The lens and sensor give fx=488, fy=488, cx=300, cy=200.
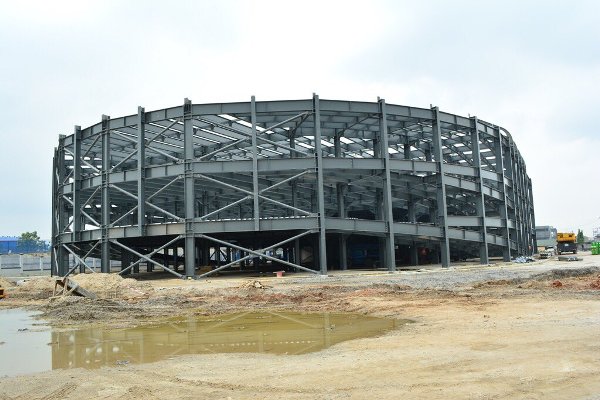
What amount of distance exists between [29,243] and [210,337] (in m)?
97.4

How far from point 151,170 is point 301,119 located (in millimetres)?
9486

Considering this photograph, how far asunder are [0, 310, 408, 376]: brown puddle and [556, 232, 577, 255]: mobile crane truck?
46.2 m

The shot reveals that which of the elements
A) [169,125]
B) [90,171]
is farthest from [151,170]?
[90,171]

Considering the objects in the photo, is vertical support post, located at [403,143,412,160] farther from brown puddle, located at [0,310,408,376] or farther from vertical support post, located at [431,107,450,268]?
brown puddle, located at [0,310,408,376]

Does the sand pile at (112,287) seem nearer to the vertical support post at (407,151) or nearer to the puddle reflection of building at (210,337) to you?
the puddle reflection of building at (210,337)

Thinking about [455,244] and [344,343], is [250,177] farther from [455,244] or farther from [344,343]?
[344,343]

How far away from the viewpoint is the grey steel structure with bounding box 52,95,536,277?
27672 mm

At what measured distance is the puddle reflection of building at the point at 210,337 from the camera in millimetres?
7816

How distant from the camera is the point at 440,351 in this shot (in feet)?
22.9

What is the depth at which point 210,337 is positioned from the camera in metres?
9.32

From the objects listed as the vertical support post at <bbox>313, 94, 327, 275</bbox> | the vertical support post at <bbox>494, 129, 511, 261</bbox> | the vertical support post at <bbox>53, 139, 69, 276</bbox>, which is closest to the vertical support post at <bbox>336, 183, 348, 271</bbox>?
the vertical support post at <bbox>313, 94, 327, 275</bbox>

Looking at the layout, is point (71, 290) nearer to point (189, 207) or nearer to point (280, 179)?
point (189, 207)

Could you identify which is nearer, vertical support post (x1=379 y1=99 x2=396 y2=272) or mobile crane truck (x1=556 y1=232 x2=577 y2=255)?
vertical support post (x1=379 y1=99 x2=396 y2=272)

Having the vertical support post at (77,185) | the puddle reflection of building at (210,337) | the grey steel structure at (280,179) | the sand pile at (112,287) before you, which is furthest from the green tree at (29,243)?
the puddle reflection of building at (210,337)
